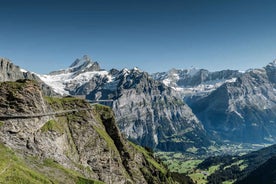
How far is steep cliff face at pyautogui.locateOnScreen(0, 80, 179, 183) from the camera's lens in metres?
111

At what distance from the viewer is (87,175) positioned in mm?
133250

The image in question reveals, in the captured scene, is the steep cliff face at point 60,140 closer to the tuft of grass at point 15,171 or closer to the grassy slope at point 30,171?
the grassy slope at point 30,171

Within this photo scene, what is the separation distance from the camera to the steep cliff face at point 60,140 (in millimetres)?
110875

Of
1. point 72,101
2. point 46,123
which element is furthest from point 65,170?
point 72,101

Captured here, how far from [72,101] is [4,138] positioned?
51.2 metres

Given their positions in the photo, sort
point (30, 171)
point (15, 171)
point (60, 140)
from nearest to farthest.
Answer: point (15, 171), point (30, 171), point (60, 140)

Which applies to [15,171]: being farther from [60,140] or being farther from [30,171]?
[60,140]

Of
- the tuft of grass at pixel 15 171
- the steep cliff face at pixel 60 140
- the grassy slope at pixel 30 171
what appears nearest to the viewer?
the tuft of grass at pixel 15 171

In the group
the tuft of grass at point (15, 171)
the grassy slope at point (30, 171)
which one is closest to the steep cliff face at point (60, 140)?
the grassy slope at point (30, 171)

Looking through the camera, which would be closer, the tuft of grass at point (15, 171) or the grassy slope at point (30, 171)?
the tuft of grass at point (15, 171)

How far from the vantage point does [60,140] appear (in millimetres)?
129750

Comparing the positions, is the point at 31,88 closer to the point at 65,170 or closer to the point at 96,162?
the point at 65,170

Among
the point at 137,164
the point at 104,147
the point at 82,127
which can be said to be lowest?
the point at 137,164

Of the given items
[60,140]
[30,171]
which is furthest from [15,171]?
[60,140]
